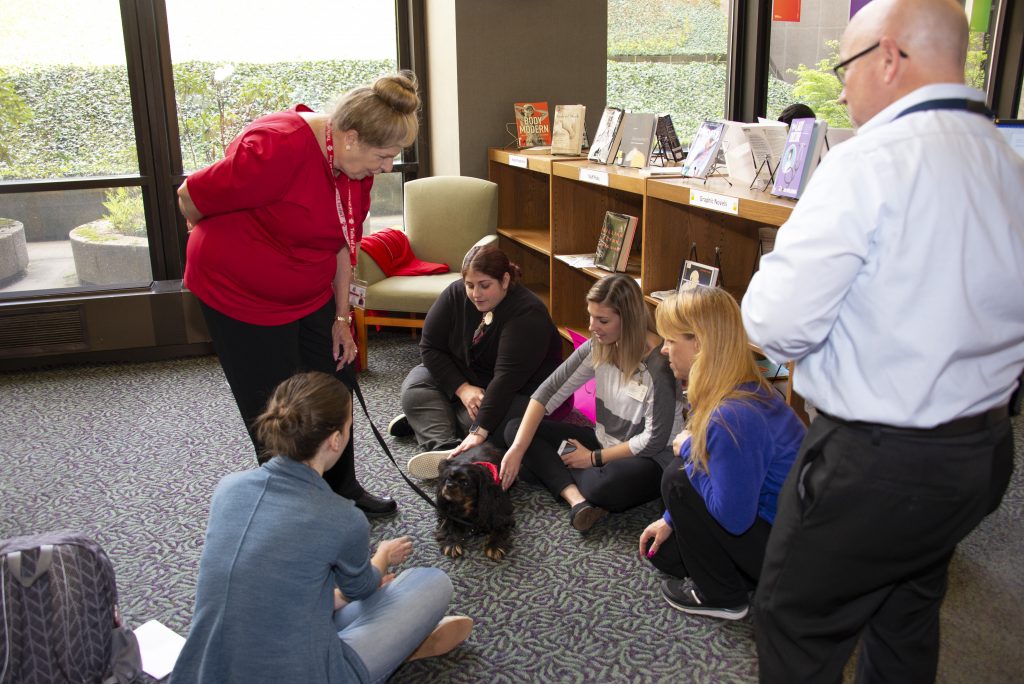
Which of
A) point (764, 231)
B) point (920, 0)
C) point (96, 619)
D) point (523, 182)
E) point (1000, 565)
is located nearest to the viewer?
point (920, 0)

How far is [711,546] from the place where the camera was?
2102 millimetres

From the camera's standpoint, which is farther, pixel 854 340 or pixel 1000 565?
pixel 1000 565

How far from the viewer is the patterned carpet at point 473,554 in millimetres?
2023

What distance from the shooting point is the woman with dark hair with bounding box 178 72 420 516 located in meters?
2.04

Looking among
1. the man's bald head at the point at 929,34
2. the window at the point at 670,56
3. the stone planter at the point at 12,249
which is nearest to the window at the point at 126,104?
the stone planter at the point at 12,249

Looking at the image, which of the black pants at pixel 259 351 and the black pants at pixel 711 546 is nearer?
the black pants at pixel 711 546

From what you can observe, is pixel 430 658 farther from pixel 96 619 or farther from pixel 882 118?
pixel 882 118

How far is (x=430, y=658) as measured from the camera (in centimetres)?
205

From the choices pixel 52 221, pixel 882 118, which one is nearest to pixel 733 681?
pixel 882 118

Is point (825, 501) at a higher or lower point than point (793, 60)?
lower

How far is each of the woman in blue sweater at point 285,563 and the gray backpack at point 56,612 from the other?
342 mm

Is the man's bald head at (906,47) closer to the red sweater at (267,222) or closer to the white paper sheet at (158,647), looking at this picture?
the red sweater at (267,222)

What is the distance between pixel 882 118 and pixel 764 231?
167 centimetres

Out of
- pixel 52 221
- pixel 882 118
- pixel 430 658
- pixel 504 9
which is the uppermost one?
pixel 504 9
